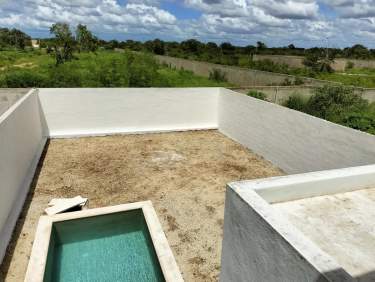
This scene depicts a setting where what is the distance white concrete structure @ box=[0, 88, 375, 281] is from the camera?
288 centimetres

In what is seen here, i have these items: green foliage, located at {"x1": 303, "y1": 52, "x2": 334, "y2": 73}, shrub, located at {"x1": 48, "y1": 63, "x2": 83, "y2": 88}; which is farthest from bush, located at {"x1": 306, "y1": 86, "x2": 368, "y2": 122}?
green foliage, located at {"x1": 303, "y1": 52, "x2": 334, "y2": 73}

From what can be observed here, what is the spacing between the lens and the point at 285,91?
37.9ft

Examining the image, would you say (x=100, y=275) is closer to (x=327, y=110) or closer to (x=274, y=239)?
(x=274, y=239)

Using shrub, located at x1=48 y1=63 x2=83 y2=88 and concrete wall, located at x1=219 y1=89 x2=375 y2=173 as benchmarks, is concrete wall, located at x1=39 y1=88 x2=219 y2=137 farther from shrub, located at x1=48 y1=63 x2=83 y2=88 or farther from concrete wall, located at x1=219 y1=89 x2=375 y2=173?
shrub, located at x1=48 y1=63 x2=83 y2=88

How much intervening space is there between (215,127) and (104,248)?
7213 mm

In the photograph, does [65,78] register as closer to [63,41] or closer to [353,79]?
[63,41]

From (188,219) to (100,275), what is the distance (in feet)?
6.02

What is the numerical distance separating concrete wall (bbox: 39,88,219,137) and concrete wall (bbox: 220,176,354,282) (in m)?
7.69

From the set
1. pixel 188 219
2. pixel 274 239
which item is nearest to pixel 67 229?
pixel 188 219

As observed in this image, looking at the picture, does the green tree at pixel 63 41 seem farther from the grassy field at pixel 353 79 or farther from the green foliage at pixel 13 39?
the green foliage at pixel 13 39

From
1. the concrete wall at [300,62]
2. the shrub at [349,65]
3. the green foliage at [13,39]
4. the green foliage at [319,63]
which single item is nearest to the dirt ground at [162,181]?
the green foliage at [319,63]

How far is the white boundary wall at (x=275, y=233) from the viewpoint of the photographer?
2.02 m

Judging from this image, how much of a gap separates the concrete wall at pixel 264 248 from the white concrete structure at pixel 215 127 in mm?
10

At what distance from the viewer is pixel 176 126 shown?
426 inches
